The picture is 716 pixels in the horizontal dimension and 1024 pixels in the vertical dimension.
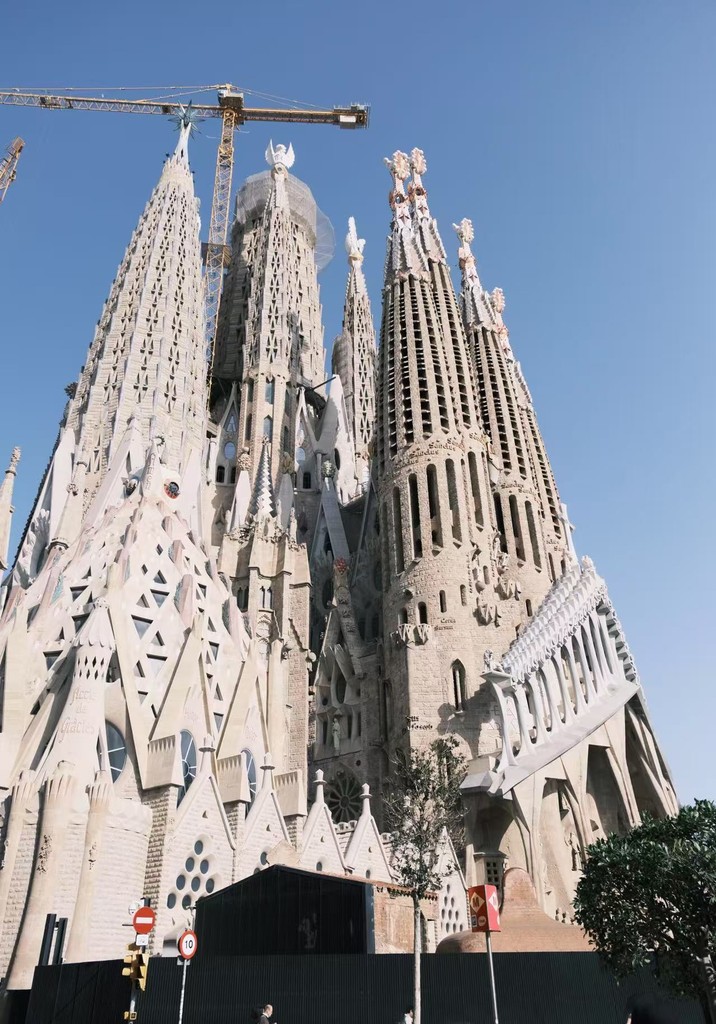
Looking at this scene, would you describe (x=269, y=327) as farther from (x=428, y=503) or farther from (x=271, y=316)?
(x=428, y=503)

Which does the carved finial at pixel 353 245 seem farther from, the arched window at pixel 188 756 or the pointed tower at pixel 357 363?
the arched window at pixel 188 756

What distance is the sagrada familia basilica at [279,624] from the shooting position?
21.7 m

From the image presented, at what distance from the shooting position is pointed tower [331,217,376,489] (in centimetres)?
5363

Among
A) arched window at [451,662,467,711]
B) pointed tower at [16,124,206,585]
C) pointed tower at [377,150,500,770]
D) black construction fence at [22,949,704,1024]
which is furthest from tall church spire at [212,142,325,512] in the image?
black construction fence at [22,949,704,1024]

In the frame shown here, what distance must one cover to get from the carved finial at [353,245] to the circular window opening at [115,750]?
52.1 metres

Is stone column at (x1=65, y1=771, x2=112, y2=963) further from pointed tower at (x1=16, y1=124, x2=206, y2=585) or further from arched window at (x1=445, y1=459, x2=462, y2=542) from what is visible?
arched window at (x1=445, y1=459, x2=462, y2=542)

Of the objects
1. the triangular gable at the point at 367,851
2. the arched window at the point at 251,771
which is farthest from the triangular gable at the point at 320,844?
the arched window at the point at 251,771

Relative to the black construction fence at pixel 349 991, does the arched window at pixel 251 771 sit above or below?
above

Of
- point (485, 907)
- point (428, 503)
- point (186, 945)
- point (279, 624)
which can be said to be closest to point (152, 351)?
point (279, 624)

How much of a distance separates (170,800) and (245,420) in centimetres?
2592

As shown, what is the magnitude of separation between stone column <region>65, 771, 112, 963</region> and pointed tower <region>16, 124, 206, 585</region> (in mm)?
12730

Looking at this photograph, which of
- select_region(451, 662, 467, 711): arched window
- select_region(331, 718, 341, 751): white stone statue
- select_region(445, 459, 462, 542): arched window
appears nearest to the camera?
select_region(451, 662, 467, 711): arched window

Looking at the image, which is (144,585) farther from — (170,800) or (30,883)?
(30,883)

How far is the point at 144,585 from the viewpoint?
27.3 meters
